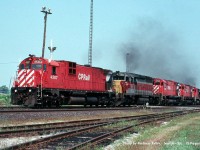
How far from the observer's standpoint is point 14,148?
8.69 metres

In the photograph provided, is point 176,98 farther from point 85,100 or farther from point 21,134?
point 21,134

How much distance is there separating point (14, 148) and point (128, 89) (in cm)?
3323

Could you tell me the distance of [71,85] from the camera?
30859mm

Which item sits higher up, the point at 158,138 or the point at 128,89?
the point at 128,89

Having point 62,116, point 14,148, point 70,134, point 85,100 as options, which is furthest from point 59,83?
point 14,148

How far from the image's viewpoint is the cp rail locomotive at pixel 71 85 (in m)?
26.5

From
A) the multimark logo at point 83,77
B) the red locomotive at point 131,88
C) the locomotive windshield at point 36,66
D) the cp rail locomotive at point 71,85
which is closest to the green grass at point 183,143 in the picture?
the cp rail locomotive at point 71,85

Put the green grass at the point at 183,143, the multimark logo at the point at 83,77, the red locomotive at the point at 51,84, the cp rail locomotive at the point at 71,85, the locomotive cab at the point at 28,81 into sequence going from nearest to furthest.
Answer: the green grass at the point at 183,143
the locomotive cab at the point at 28,81
the red locomotive at the point at 51,84
the cp rail locomotive at the point at 71,85
the multimark logo at the point at 83,77

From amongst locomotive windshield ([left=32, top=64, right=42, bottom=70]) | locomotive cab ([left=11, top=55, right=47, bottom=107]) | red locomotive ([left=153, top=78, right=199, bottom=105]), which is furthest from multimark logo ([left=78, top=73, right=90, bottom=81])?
red locomotive ([left=153, top=78, right=199, bottom=105])

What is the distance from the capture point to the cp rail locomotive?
87.0ft

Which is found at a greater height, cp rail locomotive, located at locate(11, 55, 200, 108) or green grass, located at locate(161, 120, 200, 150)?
cp rail locomotive, located at locate(11, 55, 200, 108)

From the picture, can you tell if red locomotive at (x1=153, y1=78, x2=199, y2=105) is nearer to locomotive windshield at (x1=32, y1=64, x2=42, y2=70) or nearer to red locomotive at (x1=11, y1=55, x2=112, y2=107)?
red locomotive at (x1=11, y1=55, x2=112, y2=107)

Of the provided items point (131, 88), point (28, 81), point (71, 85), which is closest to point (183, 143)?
point (28, 81)

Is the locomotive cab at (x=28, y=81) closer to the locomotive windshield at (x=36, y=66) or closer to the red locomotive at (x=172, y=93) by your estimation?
the locomotive windshield at (x=36, y=66)
